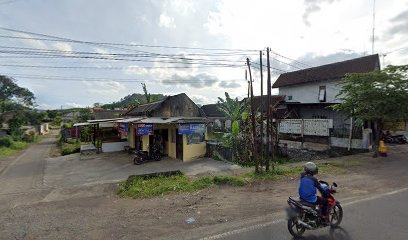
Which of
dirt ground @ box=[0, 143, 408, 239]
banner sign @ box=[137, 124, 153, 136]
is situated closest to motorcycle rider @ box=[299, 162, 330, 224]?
dirt ground @ box=[0, 143, 408, 239]

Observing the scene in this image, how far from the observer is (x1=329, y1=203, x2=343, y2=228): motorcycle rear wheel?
5457 millimetres

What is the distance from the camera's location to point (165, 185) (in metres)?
9.32

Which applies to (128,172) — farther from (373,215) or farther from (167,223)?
(373,215)

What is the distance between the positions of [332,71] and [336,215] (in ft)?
74.5

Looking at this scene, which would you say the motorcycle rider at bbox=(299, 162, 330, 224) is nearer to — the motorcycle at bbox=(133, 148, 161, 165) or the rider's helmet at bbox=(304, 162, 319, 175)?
→ the rider's helmet at bbox=(304, 162, 319, 175)

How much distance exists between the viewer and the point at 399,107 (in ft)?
44.4

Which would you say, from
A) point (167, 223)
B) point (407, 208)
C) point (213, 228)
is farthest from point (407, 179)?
point (167, 223)

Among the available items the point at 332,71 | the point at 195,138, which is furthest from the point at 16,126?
the point at 332,71

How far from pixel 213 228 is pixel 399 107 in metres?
13.4

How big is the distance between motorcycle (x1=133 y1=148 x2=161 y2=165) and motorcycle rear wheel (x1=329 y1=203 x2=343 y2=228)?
38.9 feet

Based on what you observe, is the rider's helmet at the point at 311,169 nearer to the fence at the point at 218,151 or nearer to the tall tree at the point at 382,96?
the fence at the point at 218,151

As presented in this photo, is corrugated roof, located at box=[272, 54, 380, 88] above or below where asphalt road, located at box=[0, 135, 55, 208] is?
above

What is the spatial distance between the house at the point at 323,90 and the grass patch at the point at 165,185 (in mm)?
10597

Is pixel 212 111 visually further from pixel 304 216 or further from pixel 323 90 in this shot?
pixel 304 216
